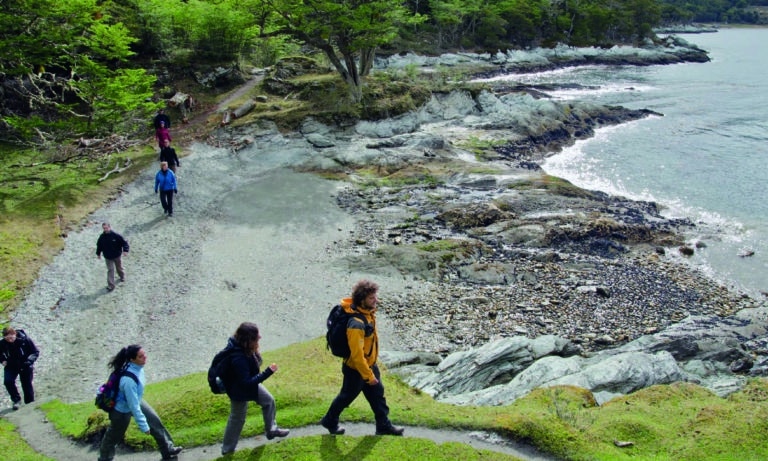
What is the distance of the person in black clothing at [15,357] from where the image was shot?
1279 cm

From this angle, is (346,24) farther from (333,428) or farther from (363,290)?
(333,428)

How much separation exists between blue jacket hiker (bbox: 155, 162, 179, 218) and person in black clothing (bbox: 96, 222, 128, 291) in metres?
6.03

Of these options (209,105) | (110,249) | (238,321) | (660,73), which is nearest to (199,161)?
(209,105)

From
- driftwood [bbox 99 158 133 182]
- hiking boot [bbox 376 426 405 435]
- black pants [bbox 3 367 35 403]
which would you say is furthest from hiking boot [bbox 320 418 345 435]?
driftwood [bbox 99 158 133 182]

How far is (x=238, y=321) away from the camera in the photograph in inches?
732

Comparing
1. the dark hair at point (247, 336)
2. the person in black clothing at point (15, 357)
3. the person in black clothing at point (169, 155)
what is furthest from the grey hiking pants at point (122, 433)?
the person in black clothing at point (169, 155)

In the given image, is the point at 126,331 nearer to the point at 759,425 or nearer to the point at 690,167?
the point at 759,425

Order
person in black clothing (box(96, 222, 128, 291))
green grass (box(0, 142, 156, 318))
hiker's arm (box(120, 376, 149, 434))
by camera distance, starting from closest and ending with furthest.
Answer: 1. hiker's arm (box(120, 376, 149, 434))
2. person in black clothing (box(96, 222, 128, 291))
3. green grass (box(0, 142, 156, 318))

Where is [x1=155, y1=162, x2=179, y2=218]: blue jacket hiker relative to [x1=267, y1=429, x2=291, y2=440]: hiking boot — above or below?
above

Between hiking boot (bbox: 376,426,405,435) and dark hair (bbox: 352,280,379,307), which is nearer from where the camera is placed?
dark hair (bbox: 352,280,379,307)

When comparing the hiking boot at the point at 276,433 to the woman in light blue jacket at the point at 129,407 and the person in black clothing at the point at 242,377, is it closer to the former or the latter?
the person in black clothing at the point at 242,377

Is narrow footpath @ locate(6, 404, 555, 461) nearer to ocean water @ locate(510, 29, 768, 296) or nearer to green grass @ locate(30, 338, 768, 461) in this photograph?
green grass @ locate(30, 338, 768, 461)

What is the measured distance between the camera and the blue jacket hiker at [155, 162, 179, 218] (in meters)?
25.1

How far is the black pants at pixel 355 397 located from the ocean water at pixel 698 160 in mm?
21495
